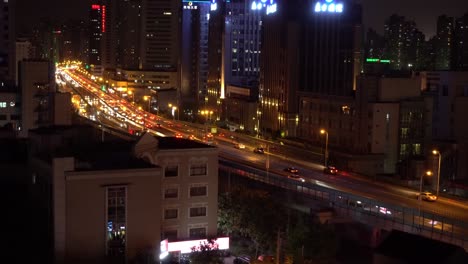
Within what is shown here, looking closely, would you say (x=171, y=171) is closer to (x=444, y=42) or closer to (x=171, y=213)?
(x=171, y=213)

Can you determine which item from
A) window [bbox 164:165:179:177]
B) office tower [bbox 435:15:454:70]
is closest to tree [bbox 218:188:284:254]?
window [bbox 164:165:179:177]

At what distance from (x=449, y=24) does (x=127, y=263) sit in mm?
85035

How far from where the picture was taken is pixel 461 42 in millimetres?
90062

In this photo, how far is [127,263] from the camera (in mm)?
20578

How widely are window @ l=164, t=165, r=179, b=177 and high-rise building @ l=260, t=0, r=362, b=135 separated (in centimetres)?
2820

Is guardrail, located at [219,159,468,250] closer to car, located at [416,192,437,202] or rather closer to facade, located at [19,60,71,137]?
car, located at [416,192,437,202]

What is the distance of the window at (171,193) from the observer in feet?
79.5

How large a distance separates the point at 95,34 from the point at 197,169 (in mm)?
140590

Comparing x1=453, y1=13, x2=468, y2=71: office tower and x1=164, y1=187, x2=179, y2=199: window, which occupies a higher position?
x1=453, y1=13, x2=468, y2=71: office tower

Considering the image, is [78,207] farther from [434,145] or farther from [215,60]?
[215,60]

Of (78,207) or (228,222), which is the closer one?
(78,207)

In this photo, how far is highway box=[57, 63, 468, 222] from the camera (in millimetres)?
27469

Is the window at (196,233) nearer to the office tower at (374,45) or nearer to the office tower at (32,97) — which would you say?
the office tower at (32,97)

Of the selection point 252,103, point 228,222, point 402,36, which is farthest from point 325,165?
point 402,36
